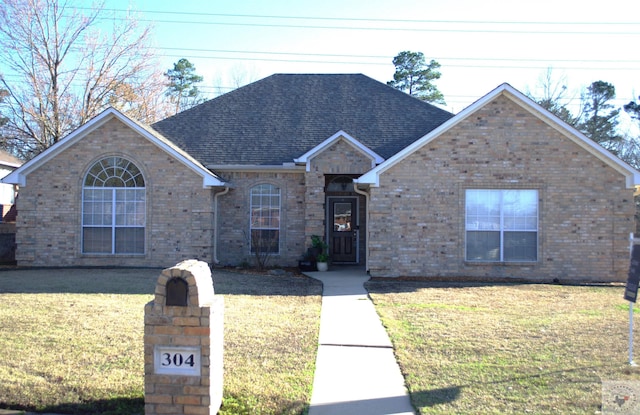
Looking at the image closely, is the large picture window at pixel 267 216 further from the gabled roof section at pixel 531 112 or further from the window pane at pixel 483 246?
the window pane at pixel 483 246

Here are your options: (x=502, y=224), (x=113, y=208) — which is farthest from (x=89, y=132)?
(x=502, y=224)

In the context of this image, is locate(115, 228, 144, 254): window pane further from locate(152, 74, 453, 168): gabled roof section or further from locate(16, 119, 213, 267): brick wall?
locate(152, 74, 453, 168): gabled roof section

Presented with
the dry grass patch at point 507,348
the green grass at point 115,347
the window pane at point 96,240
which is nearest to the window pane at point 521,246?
the dry grass patch at point 507,348

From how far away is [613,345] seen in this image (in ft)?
22.7

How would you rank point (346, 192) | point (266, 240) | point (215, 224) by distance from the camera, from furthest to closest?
point (346, 192), point (266, 240), point (215, 224)

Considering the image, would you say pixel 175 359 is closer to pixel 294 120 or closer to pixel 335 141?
pixel 335 141

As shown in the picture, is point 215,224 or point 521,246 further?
point 215,224

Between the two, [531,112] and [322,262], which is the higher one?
[531,112]

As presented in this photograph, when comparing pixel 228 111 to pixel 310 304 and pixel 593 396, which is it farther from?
pixel 593 396

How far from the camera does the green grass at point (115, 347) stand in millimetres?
4871

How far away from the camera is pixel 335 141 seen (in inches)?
600

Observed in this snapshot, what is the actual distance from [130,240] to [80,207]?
1801 mm

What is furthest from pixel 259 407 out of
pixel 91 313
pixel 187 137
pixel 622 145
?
pixel 622 145

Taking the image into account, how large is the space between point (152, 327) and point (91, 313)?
4891 millimetres
